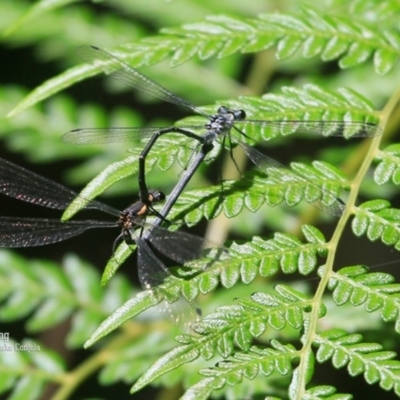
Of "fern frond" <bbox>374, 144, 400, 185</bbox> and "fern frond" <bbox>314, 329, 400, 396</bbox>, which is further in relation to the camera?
"fern frond" <bbox>374, 144, 400, 185</bbox>

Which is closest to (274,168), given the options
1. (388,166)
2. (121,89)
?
(388,166)

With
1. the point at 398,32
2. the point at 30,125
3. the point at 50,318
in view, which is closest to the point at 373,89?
the point at 398,32

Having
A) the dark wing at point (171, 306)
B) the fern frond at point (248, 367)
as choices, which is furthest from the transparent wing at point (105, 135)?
the fern frond at point (248, 367)

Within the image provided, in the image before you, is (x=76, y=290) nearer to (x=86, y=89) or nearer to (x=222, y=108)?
(x=222, y=108)

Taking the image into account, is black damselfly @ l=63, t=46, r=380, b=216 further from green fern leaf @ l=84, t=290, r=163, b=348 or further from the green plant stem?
green fern leaf @ l=84, t=290, r=163, b=348

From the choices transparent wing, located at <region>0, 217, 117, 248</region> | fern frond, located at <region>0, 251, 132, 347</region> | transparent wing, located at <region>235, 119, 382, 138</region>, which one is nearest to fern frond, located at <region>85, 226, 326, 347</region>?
transparent wing, located at <region>235, 119, 382, 138</region>
